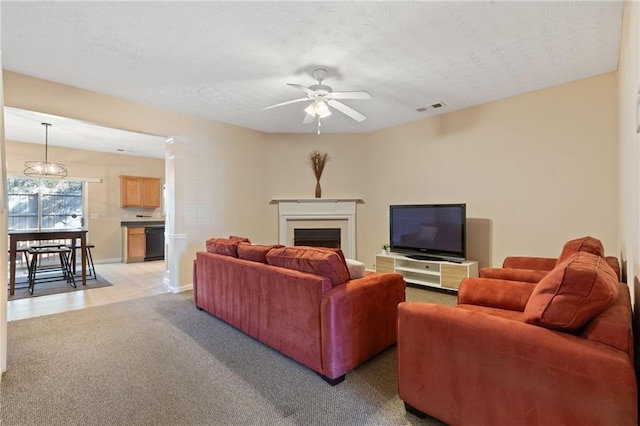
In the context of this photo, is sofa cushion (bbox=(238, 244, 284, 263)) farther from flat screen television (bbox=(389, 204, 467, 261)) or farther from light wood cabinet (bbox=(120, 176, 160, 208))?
light wood cabinet (bbox=(120, 176, 160, 208))

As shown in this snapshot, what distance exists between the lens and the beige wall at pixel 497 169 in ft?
10.8

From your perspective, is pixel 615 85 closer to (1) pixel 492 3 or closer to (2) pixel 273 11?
(1) pixel 492 3

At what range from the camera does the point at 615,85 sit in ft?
10.3

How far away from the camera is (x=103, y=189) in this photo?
6.97 metres

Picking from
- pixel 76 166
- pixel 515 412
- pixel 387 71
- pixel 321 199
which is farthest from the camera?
pixel 76 166

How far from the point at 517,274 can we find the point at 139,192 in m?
7.82

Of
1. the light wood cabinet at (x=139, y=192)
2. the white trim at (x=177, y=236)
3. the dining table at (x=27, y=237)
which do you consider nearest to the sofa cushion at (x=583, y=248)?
the white trim at (x=177, y=236)

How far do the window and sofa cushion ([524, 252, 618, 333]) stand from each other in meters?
8.35

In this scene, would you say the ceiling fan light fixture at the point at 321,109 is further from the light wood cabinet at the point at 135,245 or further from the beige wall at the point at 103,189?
the beige wall at the point at 103,189

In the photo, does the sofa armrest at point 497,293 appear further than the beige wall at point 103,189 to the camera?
No

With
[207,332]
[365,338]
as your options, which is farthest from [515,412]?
[207,332]

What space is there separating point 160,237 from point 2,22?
5496 mm

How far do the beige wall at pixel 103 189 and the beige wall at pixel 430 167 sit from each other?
3810 mm

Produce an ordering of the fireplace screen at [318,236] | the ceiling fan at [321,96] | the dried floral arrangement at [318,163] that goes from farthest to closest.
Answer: the fireplace screen at [318,236]
the dried floral arrangement at [318,163]
the ceiling fan at [321,96]
